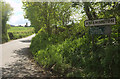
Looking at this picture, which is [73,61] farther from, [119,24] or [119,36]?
[119,24]

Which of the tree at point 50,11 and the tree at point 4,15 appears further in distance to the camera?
the tree at point 4,15

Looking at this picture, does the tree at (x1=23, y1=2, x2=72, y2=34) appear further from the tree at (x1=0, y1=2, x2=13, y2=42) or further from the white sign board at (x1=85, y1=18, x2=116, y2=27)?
the tree at (x1=0, y1=2, x2=13, y2=42)

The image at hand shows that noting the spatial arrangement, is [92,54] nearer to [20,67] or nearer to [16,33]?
[20,67]

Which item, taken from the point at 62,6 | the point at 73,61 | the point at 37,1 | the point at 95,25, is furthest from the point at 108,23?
the point at 37,1

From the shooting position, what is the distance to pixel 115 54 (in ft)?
12.9

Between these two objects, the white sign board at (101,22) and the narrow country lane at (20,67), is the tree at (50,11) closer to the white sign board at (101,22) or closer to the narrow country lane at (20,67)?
the narrow country lane at (20,67)

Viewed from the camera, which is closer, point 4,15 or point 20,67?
point 20,67

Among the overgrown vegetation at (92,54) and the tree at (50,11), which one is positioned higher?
the tree at (50,11)

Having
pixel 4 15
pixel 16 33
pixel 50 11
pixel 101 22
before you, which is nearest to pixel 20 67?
pixel 101 22

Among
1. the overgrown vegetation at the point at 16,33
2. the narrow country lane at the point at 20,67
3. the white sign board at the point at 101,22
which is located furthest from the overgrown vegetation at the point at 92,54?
the overgrown vegetation at the point at 16,33

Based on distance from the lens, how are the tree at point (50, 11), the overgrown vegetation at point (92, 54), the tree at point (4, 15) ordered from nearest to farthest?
the overgrown vegetation at point (92, 54) → the tree at point (50, 11) → the tree at point (4, 15)

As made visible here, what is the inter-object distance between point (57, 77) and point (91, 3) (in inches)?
140

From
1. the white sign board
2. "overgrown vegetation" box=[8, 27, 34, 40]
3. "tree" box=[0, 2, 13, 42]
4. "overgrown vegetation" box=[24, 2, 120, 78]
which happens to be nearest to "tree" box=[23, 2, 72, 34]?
"overgrown vegetation" box=[24, 2, 120, 78]

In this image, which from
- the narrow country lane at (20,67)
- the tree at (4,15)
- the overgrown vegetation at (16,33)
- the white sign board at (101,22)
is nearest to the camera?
the white sign board at (101,22)
